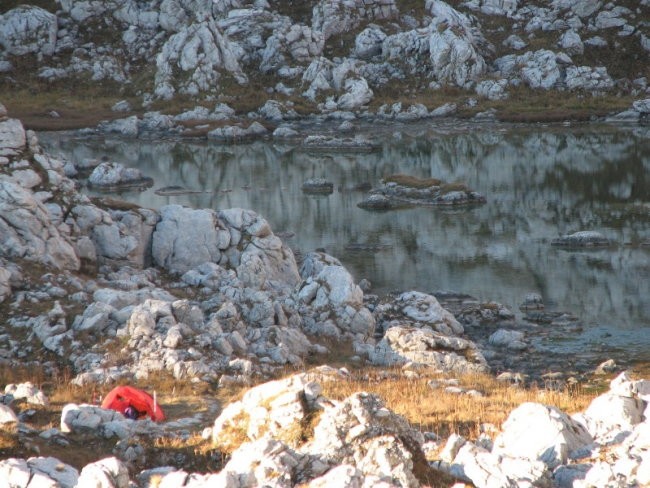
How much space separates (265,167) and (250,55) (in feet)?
194

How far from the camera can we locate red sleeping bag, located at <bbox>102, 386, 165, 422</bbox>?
18.7 metres

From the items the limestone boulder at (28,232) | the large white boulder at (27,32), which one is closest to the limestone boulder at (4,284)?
the limestone boulder at (28,232)

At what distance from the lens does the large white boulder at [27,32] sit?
144m

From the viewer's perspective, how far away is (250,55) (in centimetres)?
13962

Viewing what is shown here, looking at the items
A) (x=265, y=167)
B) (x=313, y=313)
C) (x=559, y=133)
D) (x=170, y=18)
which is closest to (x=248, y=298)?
(x=313, y=313)

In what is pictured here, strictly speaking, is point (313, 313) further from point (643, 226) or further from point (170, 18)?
point (170, 18)

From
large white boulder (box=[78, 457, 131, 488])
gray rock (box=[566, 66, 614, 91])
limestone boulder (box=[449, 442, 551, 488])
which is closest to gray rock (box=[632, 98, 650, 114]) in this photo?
gray rock (box=[566, 66, 614, 91])

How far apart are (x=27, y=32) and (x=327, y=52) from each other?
56021mm

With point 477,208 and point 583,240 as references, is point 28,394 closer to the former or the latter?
point 583,240

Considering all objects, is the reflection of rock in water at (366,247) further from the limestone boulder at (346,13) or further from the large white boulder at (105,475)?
the limestone boulder at (346,13)

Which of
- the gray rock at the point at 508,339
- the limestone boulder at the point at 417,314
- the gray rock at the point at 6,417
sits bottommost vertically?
the gray rock at the point at 508,339

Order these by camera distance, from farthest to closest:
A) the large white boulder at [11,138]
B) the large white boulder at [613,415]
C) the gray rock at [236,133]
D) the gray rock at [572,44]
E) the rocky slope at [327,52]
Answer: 1. the gray rock at [572,44]
2. the rocky slope at [327,52]
3. the gray rock at [236,133]
4. the large white boulder at [11,138]
5. the large white boulder at [613,415]

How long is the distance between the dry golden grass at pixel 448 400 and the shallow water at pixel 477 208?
11.7m

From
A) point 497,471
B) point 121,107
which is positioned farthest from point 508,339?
point 121,107
